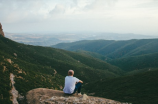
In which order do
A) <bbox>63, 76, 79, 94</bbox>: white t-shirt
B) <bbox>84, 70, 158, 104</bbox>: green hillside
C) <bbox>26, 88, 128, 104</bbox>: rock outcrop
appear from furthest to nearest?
<bbox>84, 70, 158, 104</bbox>: green hillside, <bbox>63, 76, 79, 94</bbox>: white t-shirt, <bbox>26, 88, 128, 104</bbox>: rock outcrop

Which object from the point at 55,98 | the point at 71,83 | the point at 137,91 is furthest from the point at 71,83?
the point at 137,91

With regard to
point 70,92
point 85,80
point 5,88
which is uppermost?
point 70,92

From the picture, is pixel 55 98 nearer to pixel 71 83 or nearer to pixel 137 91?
pixel 71 83

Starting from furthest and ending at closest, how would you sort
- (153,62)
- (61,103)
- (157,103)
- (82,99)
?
(153,62), (157,103), (82,99), (61,103)

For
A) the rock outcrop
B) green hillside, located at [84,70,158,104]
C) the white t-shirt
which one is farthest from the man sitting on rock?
green hillside, located at [84,70,158,104]

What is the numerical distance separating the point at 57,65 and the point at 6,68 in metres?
65.9

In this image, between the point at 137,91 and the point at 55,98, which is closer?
the point at 55,98

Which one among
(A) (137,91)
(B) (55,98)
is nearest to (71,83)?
(B) (55,98)

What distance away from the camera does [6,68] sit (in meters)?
32.8

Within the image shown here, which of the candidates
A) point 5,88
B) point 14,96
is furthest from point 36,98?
point 5,88

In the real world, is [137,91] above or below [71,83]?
below

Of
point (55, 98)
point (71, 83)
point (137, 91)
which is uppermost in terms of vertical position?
point (71, 83)

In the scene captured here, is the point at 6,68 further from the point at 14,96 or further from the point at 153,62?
the point at 153,62

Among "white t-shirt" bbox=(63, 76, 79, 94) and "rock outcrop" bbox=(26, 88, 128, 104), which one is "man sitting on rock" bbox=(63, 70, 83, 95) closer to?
"white t-shirt" bbox=(63, 76, 79, 94)
